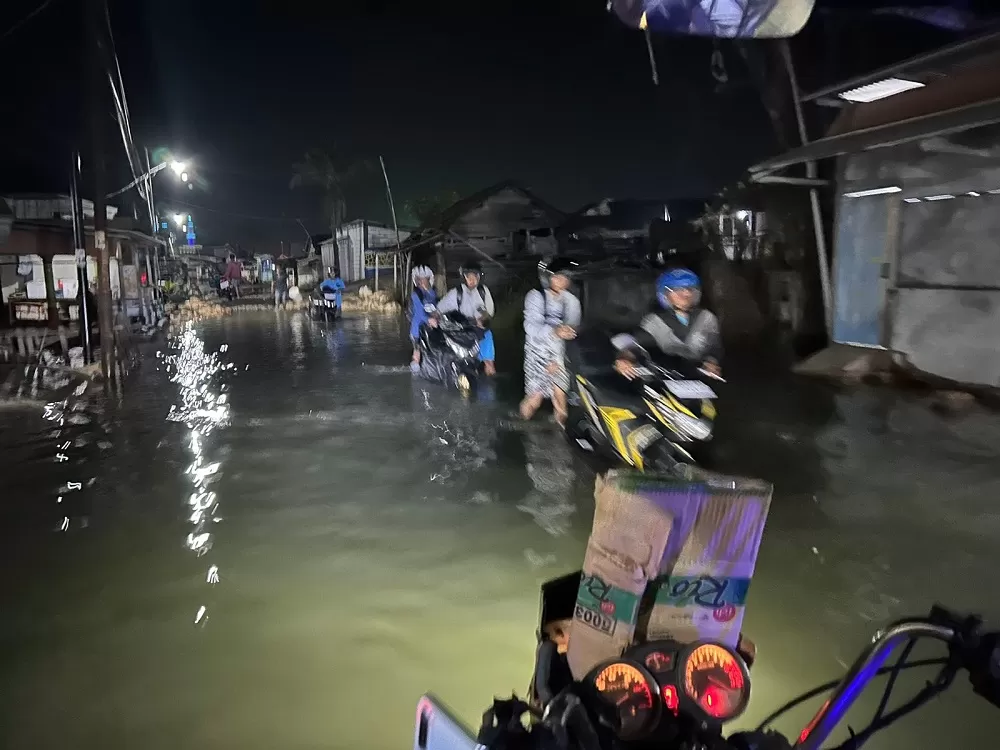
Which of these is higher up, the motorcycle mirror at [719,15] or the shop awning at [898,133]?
the motorcycle mirror at [719,15]

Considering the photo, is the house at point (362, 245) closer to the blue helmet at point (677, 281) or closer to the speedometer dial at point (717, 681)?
the blue helmet at point (677, 281)

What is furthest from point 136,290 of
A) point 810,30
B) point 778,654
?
point 778,654

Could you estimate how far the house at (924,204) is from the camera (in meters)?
9.47

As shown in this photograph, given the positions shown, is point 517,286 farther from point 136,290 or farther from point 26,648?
point 26,648

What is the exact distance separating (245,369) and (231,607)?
1044 centimetres

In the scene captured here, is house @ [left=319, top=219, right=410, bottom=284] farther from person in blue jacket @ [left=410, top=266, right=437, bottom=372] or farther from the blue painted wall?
the blue painted wall

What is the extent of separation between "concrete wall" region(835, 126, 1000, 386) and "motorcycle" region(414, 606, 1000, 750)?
31.1 ft

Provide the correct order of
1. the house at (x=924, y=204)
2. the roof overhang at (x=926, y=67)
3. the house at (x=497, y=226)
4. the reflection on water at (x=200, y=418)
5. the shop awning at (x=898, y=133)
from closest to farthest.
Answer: the reflection on water at (x=200, y=418) < the shop awning at (x=898, y=133) < the roof overhang at (x=926, y=67) < the house at (x=924, y=204) < the house at (x=497, y=226)

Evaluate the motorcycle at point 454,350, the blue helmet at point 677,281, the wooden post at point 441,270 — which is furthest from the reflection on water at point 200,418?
the wooden post at point 441,270

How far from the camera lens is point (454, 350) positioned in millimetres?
11266

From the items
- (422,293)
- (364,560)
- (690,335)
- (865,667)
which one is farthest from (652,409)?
(422,293)

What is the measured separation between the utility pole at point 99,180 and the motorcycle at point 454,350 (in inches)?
205

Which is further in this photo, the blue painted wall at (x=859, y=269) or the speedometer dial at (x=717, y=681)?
the blue painted wall at (x=859, y=269)

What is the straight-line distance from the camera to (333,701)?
3.42 m
